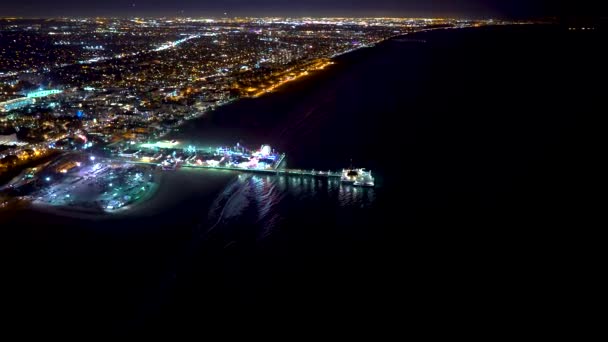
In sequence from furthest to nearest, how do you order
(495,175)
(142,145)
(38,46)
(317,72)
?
(38,46) → (317,72) → (142,145) → (495,175)

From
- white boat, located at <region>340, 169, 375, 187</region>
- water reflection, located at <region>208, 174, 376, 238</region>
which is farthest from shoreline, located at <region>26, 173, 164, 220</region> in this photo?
white boat, located at <region>340, 169, 375, 187</region>

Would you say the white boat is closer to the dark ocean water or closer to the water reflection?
the water reflection

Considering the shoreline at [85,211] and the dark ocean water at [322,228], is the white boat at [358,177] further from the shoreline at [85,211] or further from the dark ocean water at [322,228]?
the shoreline at [85,211]

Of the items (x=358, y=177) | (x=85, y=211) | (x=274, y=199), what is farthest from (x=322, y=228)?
(x=85, y=211)

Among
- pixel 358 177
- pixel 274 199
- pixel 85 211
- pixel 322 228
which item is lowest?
pixel 322 228

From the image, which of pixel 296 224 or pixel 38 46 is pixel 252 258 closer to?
pixel 296 224

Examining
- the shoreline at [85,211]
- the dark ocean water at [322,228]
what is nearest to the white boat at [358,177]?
the dark ocean water at [322,228]

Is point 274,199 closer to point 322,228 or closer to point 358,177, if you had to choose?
point 322,228

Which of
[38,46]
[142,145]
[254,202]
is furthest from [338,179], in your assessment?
[38,46]
